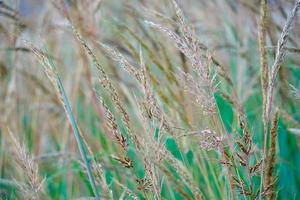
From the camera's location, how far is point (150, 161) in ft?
3.27

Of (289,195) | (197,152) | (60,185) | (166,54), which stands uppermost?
(166,54)

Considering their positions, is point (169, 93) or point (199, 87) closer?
point (199, 87)

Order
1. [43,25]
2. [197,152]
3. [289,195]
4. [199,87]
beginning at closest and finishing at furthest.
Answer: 1. [199,87]
2. [197,152]
3. [289,195]
4. [43,25]

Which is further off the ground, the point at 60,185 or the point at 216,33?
the point at 216,33

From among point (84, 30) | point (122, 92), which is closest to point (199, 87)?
point (84, 30)

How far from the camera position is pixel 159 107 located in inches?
39.8

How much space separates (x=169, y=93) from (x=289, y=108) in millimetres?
472

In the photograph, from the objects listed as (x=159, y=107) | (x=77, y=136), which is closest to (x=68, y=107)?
(x=77, y=136)

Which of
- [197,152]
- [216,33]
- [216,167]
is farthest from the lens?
[216,33]

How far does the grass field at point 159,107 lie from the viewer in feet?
3.24

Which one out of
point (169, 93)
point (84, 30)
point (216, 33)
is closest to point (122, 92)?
point (84, 30)

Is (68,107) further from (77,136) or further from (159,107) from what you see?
(159,107)

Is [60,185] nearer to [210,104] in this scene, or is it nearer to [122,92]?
[122,92]

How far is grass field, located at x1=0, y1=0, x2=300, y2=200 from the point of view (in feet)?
3.24
